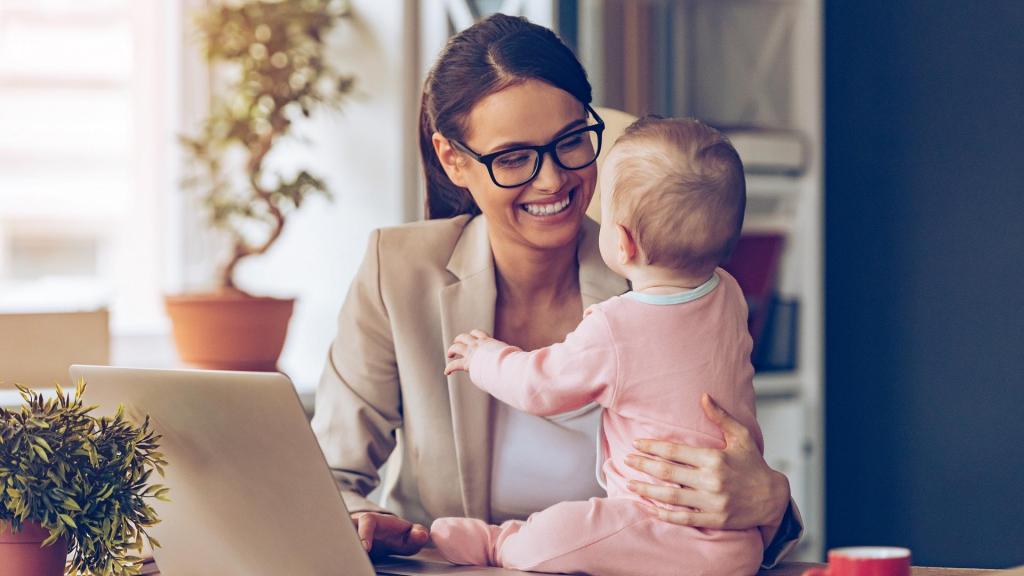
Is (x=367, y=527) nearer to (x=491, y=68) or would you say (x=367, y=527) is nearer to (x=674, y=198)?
(x=674, y=198)

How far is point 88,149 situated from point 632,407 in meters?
2.34

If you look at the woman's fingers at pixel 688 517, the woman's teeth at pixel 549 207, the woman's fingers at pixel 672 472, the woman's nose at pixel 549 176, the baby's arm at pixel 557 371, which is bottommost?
the woman's fingers at pixel 688 517

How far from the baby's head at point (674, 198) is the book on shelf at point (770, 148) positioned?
1.67 meters

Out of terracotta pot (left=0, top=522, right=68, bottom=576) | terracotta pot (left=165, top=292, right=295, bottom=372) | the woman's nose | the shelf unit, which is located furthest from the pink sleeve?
Answer: the shelf unit

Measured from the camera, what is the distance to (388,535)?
4.21ft

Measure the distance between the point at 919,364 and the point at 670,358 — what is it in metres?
2.30

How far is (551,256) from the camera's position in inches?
65.7

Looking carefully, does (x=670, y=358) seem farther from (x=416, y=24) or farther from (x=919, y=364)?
(x=919, y=364)

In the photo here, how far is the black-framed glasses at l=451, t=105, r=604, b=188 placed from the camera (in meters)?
1.45

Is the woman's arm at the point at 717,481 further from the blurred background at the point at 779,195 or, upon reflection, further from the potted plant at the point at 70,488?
the blurred background at the point at 779,195

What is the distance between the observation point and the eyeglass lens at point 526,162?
1.46 metres

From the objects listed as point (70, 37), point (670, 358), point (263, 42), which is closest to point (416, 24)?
point (263, 42)

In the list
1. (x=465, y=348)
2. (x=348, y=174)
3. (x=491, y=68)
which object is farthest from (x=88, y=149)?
(x=465, y=348)

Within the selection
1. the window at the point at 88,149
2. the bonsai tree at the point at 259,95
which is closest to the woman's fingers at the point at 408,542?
the bonsai tree at the point at 259,95
